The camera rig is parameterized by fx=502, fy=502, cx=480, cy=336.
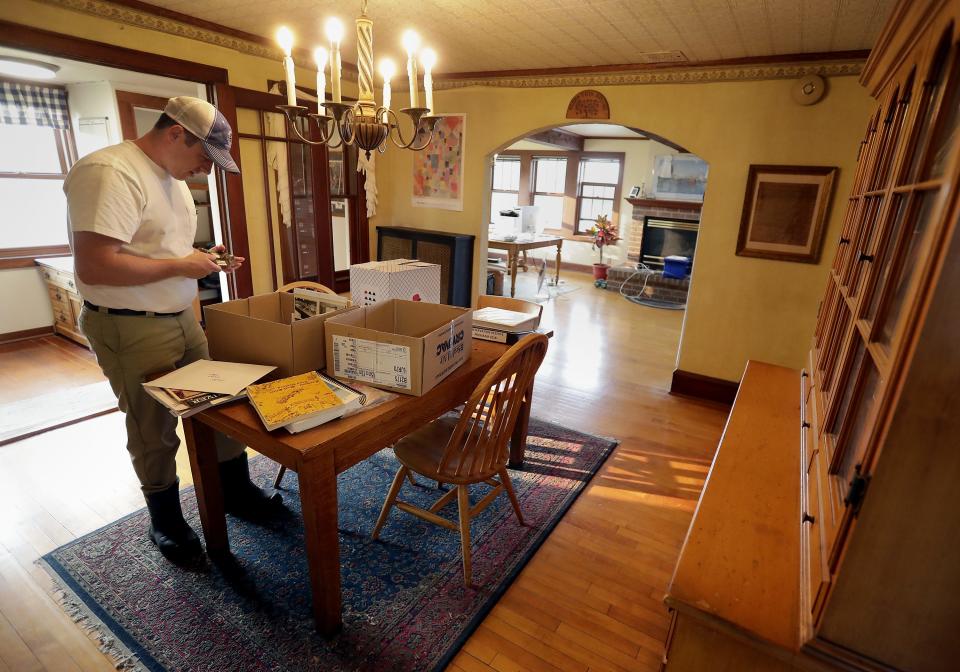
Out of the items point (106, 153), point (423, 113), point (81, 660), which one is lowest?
point (81, 660)

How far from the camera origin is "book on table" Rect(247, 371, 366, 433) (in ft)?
4.34

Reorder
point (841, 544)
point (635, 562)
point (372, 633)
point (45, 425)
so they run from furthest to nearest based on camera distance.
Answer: point (45, 425), point (635, 562), point (372, 633), point (841, 544)

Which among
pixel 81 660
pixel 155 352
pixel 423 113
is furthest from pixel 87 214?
pixel 81 660

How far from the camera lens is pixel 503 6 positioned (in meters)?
2.33

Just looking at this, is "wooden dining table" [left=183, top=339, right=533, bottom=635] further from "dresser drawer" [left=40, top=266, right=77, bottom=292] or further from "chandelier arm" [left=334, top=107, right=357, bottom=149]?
"dresser drawer" [left=40, top=266, right=77, bottom=292]

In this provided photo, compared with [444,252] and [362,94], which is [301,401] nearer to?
[362,94]

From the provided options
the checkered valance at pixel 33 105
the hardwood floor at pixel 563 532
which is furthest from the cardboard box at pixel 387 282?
the checkered valance at pixel 33 105

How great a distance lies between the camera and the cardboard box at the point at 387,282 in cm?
201

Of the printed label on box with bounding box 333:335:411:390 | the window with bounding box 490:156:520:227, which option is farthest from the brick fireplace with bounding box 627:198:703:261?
the printed label on box with bounding box 333:335:411:390

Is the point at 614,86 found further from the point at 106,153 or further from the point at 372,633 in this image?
the point at 372,633

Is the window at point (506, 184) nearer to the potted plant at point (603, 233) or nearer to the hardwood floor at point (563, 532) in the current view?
the potted plant at point (603, 233)

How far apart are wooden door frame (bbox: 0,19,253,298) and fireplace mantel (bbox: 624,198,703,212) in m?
6.18

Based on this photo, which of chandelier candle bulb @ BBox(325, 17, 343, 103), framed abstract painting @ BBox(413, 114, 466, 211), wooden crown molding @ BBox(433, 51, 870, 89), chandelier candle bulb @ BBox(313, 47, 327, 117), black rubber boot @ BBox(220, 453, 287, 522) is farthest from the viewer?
framed abstract painting @ BBox(413, 114, 466, 211)

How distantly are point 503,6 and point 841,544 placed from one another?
2.45m
